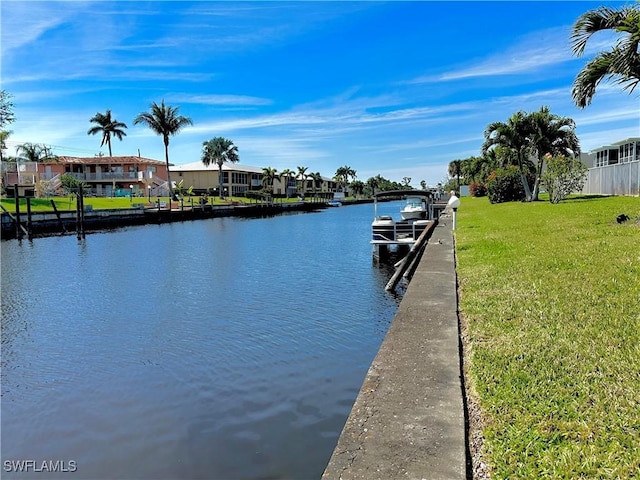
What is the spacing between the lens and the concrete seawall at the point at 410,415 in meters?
3.21

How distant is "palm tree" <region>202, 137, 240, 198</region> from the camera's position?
8262 cm

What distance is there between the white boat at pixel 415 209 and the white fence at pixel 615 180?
40.2ft

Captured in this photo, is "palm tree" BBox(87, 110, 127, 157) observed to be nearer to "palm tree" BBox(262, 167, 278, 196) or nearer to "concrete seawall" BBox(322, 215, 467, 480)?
"palm tree" BBox(262, 167, 278, 196)

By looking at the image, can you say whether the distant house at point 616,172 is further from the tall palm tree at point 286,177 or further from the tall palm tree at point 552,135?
the tall palm tree at point 286,177

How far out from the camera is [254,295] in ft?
46.9

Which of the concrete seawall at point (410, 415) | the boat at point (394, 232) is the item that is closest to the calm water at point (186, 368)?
the concrete seawall at point (410, 415)

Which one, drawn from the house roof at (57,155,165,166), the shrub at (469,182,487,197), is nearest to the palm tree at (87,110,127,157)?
the house roof at (57,155,165,166)

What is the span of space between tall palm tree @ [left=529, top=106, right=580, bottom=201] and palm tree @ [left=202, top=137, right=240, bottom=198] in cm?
5652

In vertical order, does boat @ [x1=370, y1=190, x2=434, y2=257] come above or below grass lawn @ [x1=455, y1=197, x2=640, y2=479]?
above

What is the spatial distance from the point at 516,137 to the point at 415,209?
61.6 ft

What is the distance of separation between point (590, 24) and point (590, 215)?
6.85 m

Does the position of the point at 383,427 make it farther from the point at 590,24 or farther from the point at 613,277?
the point at 590,24

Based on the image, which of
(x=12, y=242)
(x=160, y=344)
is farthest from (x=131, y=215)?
(x=160, y=344)

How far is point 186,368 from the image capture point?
27.8 feet
